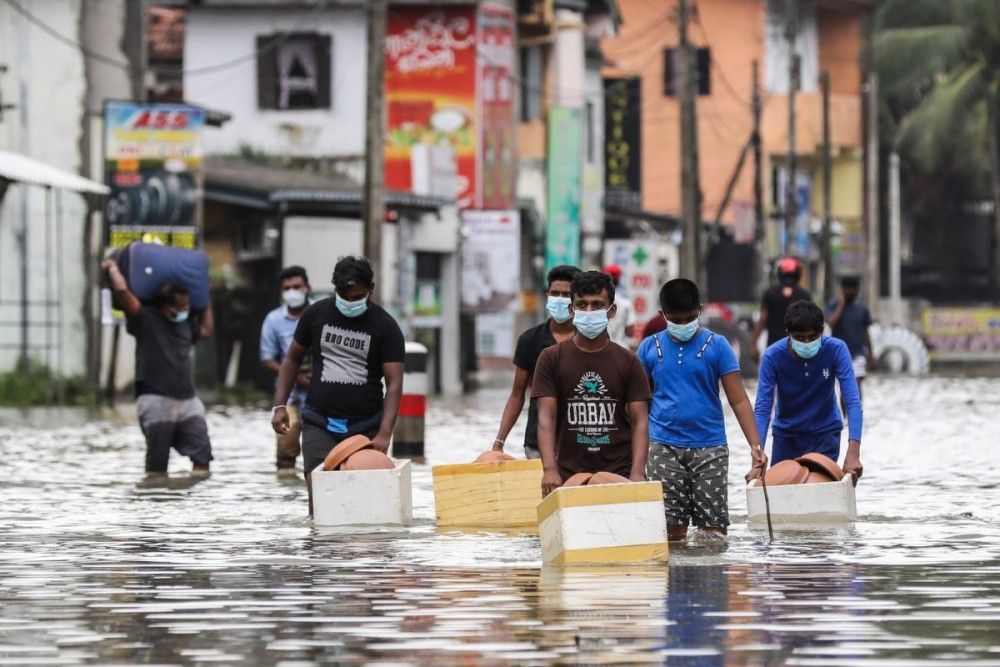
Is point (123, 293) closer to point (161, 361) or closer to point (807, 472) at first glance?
point (161, 361)

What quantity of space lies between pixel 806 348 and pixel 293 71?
37.3 m

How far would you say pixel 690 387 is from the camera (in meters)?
13.5

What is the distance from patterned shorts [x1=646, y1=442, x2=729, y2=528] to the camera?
44.4 ft

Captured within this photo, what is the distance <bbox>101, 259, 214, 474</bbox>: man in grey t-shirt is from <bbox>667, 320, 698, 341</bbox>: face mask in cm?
717

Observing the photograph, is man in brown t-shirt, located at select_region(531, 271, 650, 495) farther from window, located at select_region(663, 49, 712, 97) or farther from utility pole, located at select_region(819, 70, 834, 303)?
window, located at select_region(663, 49, 712, 97)

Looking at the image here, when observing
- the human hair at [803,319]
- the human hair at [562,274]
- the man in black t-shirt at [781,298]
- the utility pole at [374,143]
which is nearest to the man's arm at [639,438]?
the human hair at [803,319]

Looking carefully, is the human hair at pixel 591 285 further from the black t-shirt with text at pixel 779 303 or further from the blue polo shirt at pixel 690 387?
the black t-shirt with text at pixel 779 303

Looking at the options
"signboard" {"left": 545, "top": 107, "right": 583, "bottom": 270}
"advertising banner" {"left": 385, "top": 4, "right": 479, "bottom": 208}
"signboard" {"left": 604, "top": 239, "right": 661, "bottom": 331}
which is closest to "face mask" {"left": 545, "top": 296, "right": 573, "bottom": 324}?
"signboard" {"left": 604, "top": 239, "right": 661, "bottom": 331}

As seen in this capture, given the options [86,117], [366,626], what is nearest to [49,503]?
[366,626]

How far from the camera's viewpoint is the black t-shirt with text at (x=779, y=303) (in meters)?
24.1

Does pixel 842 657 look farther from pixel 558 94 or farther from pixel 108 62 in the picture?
pixel 558 94

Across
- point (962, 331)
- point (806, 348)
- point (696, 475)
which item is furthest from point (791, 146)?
point (696, 475)

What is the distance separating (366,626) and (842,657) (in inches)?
81.1

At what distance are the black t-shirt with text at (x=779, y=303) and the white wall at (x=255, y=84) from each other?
26.2 meters
